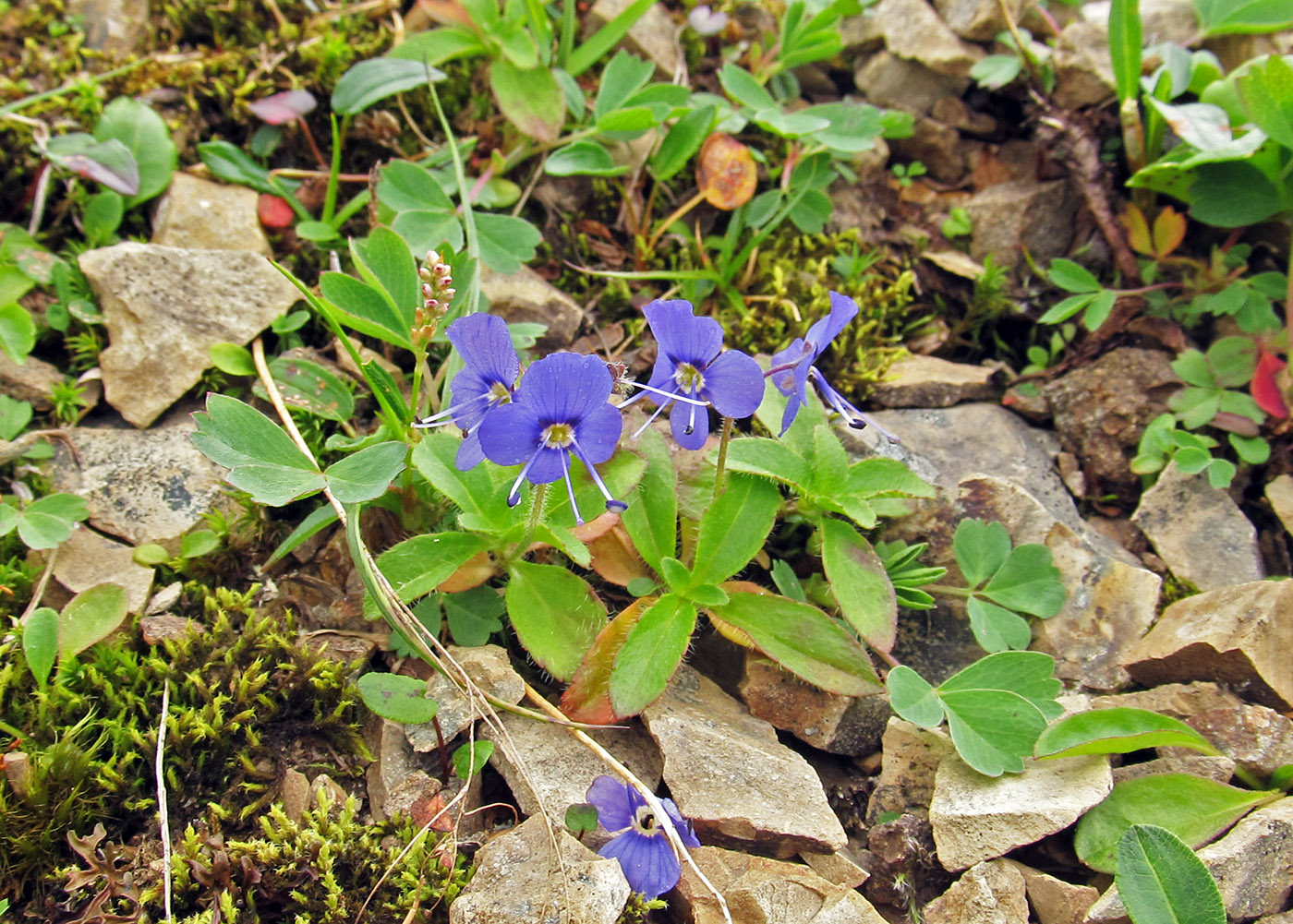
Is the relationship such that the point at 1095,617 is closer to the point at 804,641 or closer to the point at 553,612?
the point at 804,641

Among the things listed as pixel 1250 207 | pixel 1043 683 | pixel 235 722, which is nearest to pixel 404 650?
pixel 235 722

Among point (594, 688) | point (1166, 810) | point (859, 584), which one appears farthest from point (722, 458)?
point (1166, 810)

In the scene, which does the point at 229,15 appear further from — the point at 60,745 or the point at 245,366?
the point at 60,745

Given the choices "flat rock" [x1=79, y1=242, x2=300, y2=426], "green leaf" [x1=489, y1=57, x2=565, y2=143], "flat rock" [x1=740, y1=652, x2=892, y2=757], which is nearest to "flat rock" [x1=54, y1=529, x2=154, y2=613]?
"flat rock" [x1=79, y1=242, x2=300, y2=426]

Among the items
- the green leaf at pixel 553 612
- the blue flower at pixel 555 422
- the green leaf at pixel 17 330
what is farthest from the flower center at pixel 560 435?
the green leaf at pixel 17 330

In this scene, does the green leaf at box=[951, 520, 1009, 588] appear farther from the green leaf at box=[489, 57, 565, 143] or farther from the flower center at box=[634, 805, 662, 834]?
the green leaf at box=[489, 57, 565, 143]
